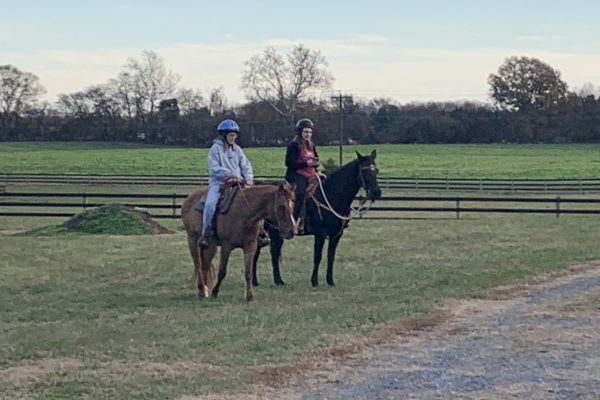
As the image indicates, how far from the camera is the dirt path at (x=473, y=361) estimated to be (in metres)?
7.11

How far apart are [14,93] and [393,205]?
61567 millimetres

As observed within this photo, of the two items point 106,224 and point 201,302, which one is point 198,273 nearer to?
point 201,302

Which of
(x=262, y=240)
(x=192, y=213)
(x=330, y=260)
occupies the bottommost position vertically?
(x=330, y=260)

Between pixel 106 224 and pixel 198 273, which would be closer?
pixel 198 273

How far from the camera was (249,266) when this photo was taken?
11484 millimetres

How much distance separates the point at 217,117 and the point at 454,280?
66578 millimetres

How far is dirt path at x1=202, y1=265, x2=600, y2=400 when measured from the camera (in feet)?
23.3

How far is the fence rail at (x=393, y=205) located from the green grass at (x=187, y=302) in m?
5.25

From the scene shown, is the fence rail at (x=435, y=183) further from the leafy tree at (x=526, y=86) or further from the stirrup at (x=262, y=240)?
the leafy tree at (x=526, y=86)

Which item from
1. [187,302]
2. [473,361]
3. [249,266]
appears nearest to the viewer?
[473,361]

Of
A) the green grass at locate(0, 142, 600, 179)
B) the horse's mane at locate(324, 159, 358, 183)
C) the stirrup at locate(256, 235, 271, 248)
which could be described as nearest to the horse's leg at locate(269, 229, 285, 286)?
the stirrup at locate(256, 235, 271, 248)

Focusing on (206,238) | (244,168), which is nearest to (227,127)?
(244,168)

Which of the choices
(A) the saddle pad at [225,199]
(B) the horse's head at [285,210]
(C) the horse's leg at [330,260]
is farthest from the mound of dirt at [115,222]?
(B) the horse's head at [285,210]

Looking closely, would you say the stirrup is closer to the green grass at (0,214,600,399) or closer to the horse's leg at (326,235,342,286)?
the green grass at (0,214,600,399)
